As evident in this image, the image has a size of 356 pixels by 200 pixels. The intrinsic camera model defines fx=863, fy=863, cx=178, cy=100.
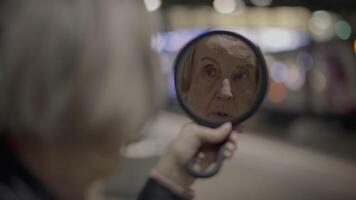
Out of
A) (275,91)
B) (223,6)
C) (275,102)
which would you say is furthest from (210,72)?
(275,102)

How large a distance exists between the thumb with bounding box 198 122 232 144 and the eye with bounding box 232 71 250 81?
59 millimetres

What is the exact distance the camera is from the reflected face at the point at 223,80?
3.21ft

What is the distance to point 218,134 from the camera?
95 centimetres

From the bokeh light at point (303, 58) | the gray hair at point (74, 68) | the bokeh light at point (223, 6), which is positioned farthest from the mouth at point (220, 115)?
the bokeh light at point (303, 58)

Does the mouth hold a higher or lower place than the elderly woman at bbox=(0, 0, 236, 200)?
lower

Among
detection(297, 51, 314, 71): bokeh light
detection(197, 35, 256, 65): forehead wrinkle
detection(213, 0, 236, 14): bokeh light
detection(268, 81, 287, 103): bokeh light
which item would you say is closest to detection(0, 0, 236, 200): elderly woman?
detection(197, 35, 256, 65): forehead wrinkle

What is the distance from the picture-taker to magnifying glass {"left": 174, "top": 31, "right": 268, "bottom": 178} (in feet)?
3.21

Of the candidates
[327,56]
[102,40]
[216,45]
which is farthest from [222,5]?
[327,56]

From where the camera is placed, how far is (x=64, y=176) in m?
0.92

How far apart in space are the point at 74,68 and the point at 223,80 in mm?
189

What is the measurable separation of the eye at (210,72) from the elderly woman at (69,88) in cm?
8

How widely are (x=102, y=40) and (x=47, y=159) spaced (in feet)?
0.49

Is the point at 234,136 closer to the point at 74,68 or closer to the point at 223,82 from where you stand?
the point at 223,82

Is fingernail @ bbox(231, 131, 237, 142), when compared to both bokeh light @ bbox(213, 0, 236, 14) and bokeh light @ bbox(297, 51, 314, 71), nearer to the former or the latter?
bokeh light @ bbox(213, 0, 236, 14)
